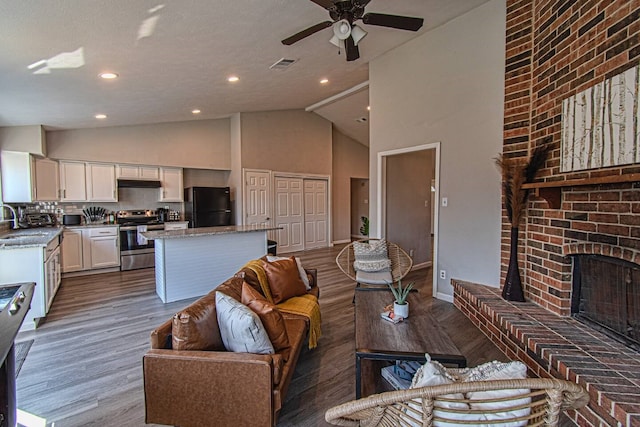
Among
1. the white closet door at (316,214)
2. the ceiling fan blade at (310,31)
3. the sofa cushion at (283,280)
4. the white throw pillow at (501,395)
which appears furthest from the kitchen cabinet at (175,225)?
the white throw pillow at (501,395)

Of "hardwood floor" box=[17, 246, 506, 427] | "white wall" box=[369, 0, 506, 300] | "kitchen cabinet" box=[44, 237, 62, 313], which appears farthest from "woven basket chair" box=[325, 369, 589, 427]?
"kitchen cabinet" box=[44, 237, 62, 313]

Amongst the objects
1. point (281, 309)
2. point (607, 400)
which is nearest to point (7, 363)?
point (281, 309)

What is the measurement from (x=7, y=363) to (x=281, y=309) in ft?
5.29

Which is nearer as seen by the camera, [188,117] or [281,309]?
[281,309]

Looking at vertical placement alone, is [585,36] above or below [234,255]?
above

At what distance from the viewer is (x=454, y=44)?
377cm

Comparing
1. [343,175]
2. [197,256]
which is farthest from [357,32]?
[343,175]

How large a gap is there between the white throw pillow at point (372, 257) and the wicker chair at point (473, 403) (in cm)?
287

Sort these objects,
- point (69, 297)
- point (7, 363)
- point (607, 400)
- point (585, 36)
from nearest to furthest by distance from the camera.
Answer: point (7, 363), point (607, 400), point (585, 36), point (69, 297)

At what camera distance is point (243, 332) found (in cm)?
162

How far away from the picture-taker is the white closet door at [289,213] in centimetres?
727

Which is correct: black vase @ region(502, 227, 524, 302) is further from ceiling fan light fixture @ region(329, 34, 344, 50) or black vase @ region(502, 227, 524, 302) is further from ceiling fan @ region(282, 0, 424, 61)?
ceiling fan light fixture @ region(329, 34, 344, 50)

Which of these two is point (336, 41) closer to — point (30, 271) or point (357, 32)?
point (357, 32)

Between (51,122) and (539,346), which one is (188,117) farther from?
(539,346)
